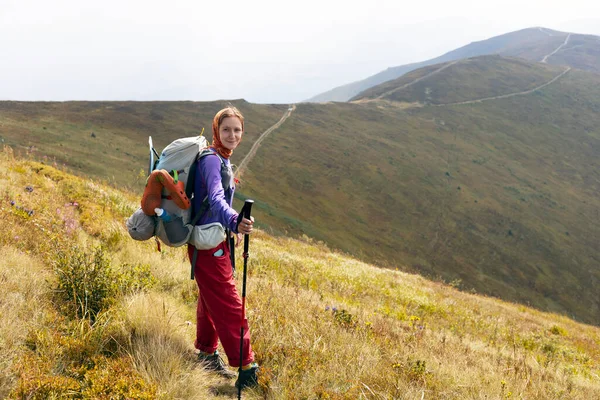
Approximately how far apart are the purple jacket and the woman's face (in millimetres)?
192

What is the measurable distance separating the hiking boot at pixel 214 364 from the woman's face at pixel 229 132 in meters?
2.08

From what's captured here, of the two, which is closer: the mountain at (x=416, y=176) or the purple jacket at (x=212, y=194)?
the purple jacket at (x=212, y=194)

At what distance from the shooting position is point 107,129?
53.2 m

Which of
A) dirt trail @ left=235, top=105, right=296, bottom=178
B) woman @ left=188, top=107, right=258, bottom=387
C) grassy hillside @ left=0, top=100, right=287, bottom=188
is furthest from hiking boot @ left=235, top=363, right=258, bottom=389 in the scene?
dirt trail @ left=235, top=105, right=296, bottom=178

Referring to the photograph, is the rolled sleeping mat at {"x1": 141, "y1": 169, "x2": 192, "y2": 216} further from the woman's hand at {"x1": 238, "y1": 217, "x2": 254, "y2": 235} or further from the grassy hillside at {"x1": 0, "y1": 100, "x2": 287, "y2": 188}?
the grassy hillside at {"x1": 0, "y1": 100, "x2": 287, "y2": 188}

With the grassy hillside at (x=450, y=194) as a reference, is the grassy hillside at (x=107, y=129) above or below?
above

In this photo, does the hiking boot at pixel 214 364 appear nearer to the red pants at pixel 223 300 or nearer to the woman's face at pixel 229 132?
the red pants at pixel 223 300

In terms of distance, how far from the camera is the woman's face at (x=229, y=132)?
343cm

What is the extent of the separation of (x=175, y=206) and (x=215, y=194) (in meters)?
0.37

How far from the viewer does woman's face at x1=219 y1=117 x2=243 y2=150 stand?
11.2 ft

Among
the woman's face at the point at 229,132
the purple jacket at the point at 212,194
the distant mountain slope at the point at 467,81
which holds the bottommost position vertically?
the purple jacket at the point at 212,194

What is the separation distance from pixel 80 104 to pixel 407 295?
229 feet

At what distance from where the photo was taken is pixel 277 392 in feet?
10.3

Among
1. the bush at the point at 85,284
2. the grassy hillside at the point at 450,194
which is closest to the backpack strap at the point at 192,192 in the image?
the bush at the point at 85,284
